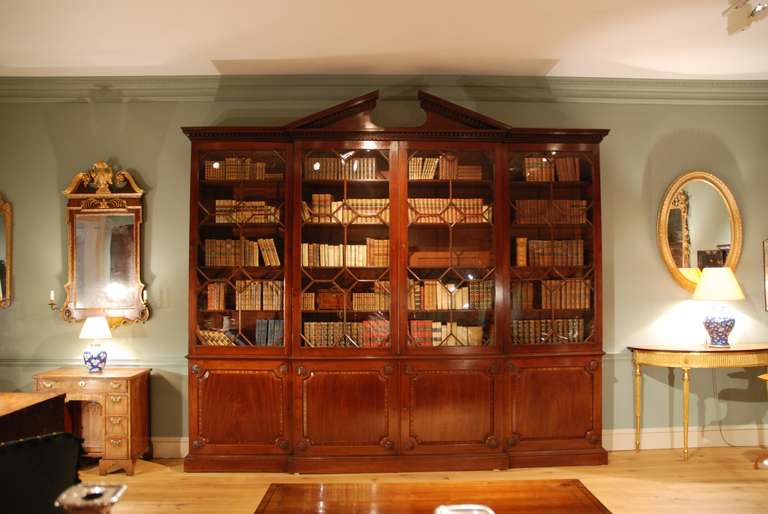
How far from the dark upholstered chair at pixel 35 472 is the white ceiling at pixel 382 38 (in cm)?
276

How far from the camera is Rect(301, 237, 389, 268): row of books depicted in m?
4.08

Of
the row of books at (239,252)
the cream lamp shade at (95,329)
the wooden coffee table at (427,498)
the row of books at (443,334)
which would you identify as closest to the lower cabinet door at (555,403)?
the row of books at (443,334)

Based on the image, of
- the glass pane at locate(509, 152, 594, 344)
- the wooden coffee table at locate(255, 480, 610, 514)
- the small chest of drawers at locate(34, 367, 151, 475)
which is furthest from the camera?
the glass pane at locate(509, 152, 594, 344)

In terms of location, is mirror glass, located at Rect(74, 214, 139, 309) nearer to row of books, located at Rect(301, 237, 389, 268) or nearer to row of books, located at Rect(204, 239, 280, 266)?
row of books, located at Rect(204, 239, 280, 266)

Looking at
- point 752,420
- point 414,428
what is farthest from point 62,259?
point 752,420

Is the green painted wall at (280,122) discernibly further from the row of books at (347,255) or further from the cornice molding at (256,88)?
the row of books at (347,255)

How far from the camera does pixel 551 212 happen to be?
13.9ft

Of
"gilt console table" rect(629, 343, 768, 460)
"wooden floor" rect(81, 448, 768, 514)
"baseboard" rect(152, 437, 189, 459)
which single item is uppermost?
"gilt console table" rect(629, 343, 768, 460)

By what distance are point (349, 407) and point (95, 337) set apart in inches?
80.4

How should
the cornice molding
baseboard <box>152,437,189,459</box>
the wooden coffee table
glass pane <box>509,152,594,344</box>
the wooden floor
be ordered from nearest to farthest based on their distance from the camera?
the wooden coffee table, the wooden floor, glass pane <box>509,152,594,344</box>, baseboard <box>152,437,189,459</box>, the cornice molding

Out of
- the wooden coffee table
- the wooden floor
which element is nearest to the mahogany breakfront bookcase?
the wooden floor

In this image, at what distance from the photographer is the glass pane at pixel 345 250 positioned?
160 inches

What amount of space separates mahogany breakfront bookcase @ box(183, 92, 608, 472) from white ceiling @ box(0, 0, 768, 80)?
0.52 m

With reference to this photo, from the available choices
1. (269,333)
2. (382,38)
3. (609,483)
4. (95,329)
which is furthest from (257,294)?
(609,483)
